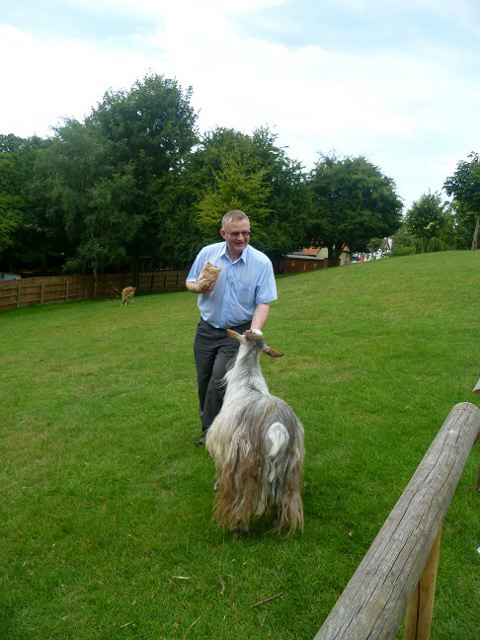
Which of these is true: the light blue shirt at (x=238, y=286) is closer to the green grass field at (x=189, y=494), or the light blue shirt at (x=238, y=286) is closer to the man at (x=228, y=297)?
the man at (x=228, y=297)

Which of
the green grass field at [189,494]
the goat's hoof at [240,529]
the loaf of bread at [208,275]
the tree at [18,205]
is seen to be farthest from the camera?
the tree at [18,205]

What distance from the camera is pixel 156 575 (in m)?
3.69

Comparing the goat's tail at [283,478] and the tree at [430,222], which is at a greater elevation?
the tree at [430,222]

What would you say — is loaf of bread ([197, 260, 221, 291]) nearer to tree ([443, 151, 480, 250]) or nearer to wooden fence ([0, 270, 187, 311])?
wooden fence ([0, 270, 187, 311])

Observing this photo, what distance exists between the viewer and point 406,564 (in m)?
1.83

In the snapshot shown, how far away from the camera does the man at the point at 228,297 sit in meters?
5.05

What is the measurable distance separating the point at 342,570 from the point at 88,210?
1120 inches

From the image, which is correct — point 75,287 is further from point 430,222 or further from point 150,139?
point 430,222

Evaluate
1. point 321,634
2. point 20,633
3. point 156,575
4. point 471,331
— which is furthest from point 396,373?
point 321,634

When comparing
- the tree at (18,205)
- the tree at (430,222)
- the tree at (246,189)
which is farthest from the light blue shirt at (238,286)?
the tree at (430,222)

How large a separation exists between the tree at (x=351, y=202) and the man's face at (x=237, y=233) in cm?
3839

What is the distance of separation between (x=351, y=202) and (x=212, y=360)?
133 feet

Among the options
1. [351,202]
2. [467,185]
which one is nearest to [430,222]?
[351,202]

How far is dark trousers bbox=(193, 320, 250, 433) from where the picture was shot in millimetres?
5270
